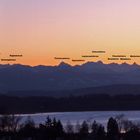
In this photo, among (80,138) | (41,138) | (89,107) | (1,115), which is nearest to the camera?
(41,138)

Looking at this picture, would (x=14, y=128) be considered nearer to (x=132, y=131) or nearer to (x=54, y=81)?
(x=132, y=131)

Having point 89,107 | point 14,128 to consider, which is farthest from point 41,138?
point 89,107

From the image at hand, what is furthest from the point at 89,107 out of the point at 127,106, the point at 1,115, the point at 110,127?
the point at 110,127

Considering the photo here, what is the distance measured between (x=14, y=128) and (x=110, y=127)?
4498 millimetres

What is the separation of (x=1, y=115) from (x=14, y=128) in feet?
16.7

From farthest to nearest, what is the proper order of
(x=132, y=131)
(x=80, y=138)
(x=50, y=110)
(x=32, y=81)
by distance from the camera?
(x=32, y=81), (x=50, y=110), (x=132, y=131), (x=80, y=138)

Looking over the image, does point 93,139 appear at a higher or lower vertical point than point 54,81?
lower

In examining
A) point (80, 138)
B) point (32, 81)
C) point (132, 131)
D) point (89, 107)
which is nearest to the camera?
point (80, 138)

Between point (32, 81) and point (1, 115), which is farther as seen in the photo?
point (32, 81)

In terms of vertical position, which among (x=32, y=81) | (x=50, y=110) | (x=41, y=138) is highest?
(x=32, y=81)

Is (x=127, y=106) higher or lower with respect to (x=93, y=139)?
higher

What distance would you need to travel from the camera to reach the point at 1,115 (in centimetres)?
3694

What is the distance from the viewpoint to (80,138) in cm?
2914

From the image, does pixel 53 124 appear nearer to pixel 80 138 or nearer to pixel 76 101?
pixel 80 138
